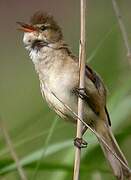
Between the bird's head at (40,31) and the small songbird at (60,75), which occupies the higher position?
the bird's head at (40,31)

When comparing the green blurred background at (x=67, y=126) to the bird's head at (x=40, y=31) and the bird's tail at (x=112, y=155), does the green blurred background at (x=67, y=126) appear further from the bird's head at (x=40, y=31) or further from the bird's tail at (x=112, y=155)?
the bird's head at (x=40, y=31)

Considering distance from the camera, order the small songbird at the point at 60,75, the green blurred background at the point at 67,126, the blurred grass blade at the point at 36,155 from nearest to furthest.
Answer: the blurred grass blade at the point at 36,155 → the green blurred background at the point at 67,126 → the small songbird at the point at 60,75

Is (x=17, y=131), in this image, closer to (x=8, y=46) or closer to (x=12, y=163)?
(x=12, y=163)

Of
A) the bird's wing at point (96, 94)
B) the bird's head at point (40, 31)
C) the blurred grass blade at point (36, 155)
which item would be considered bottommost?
the blurred grass blade at point (36, 155)

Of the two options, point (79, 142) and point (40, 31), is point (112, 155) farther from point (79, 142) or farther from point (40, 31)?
point (40, 31)

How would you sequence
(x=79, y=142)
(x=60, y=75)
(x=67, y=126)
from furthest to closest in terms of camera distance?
(x=67, y=126) → (x=60, y=75) → (x=79, y=142)

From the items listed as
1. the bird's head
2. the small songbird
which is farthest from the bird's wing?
the bird's head

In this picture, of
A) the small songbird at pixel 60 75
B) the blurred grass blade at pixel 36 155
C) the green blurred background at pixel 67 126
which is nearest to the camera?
the blurred grass blade at pixel 36 155

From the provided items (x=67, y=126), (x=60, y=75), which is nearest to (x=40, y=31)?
(x=60, y=75)

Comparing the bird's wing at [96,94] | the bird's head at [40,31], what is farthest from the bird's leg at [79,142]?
the bird's head at [40,31]
